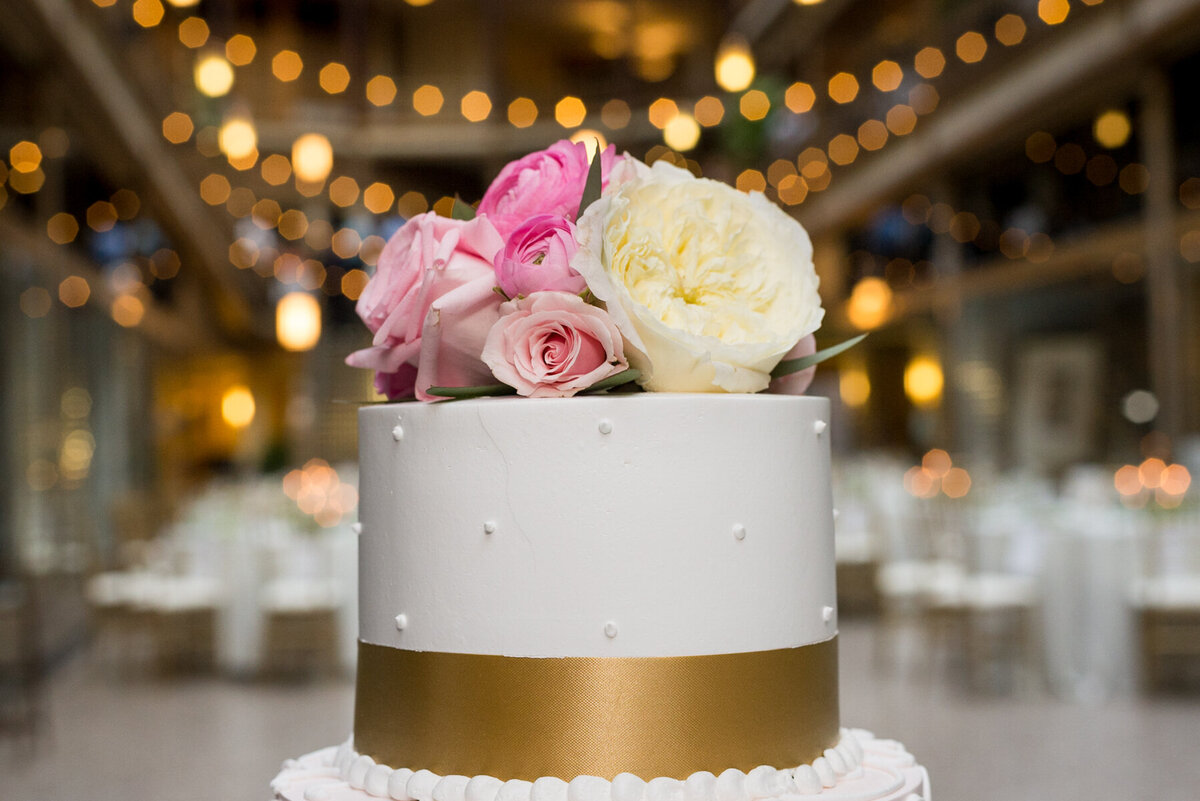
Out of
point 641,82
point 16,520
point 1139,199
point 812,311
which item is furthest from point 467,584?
point 641,82

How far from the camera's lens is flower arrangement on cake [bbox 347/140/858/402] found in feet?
4.42

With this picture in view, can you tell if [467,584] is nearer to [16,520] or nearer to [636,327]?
[636,327]

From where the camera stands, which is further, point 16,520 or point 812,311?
point 16,520

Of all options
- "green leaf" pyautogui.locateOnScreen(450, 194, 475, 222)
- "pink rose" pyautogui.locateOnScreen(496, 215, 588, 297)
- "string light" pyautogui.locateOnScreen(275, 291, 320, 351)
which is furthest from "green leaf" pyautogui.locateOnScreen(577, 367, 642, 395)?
"string light" pyautogui.locateOnScreen(275, 291, 320, 351)

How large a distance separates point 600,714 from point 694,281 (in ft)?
1.59

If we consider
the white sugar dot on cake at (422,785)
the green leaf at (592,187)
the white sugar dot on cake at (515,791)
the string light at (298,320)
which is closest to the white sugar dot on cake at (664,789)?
the white sugar dot on cake at (515,791)

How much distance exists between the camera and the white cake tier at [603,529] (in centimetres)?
135

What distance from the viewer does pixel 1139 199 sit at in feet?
35.2

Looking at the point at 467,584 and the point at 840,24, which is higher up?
the point at 840,24

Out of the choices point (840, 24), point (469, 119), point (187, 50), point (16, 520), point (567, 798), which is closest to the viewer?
point (567, 798)

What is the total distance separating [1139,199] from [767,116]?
346 centimetres

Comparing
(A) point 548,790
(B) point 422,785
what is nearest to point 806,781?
(A) point 548,790

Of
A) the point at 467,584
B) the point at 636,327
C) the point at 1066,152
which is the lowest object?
the point at 467,584

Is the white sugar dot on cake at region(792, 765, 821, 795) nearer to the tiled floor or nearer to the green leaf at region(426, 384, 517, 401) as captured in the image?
the green leaf at region(426, 384, 517, 401)
